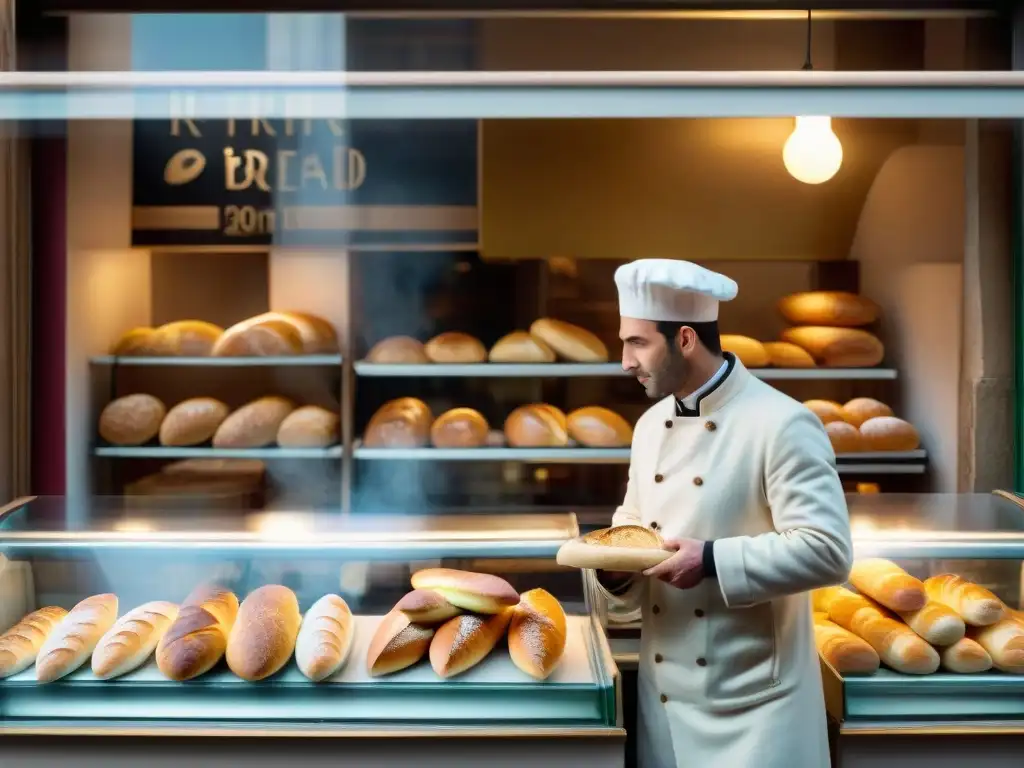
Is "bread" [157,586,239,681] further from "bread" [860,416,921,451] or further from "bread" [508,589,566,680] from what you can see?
"bread" [860,416,921,451]

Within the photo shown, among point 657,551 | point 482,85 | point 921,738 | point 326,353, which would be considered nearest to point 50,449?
point 326,353

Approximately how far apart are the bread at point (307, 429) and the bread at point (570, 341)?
82 cm

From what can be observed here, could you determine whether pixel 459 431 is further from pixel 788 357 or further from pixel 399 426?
pixel 788 357

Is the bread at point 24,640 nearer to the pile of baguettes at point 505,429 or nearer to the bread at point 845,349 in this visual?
the pile of baguettes at point 505,429

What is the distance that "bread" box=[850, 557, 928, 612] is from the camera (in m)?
2.11

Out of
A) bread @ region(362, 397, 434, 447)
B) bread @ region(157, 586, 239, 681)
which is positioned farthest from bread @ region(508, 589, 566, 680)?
bread @ region(362, 397, 434, 447)

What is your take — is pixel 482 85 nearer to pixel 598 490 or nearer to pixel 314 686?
pixel 314 686

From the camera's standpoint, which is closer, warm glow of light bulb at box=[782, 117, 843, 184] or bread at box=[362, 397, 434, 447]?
warm glow of light bulb at box=[782, 117, 843, 184]

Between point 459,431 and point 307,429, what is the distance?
551mm

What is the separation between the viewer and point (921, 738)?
6.32 feet

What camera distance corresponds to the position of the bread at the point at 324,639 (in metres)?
1.87

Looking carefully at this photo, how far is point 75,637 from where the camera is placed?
1.95 meters

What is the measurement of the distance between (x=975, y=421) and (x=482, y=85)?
1925 millimetres

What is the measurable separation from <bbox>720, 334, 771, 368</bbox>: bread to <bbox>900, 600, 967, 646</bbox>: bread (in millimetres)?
1382
